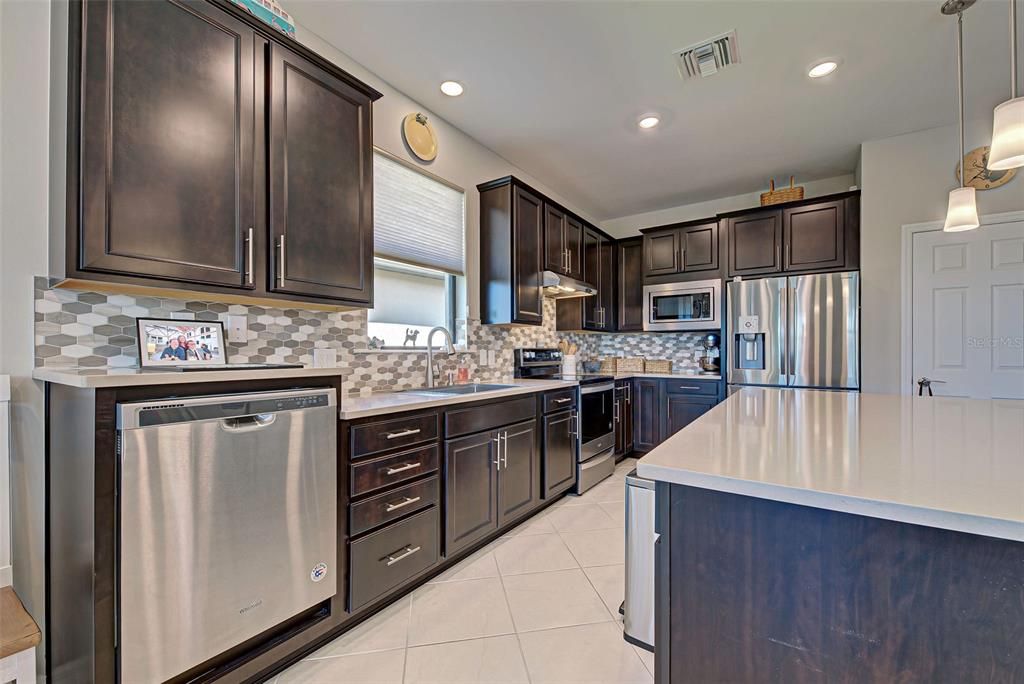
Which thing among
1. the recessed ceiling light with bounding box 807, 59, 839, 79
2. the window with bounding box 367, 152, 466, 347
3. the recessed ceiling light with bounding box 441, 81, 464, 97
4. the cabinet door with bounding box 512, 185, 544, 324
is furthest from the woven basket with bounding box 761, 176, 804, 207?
the recessed ceiling light with bounding box 441, 81, 464, 97

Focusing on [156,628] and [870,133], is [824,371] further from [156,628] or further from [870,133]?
[156,628]

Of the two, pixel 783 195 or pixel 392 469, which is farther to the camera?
pixel 783 195

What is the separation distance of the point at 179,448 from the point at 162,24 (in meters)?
1.38

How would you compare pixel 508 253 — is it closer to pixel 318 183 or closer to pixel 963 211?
pixel 318 183

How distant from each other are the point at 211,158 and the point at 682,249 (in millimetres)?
4068

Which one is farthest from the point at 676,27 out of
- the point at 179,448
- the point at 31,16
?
the point at 179,448

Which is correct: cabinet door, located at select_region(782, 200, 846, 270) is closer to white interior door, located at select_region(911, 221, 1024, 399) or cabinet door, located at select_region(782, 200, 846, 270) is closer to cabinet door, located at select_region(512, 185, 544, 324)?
white interior door, located at select_region(911, 221, 1024, 399)

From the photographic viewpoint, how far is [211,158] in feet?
4.96

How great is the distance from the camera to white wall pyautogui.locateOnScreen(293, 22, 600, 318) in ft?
7.84

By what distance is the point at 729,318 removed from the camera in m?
3.96

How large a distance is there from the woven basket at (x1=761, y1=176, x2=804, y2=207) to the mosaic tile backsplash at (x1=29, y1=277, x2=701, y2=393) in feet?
8.73

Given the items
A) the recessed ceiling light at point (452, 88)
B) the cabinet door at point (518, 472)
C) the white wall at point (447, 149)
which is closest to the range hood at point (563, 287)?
the white wall at point (447, 149)

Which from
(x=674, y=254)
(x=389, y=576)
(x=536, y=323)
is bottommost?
(x=389, y=576)

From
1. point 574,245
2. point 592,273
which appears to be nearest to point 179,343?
point 574,245
